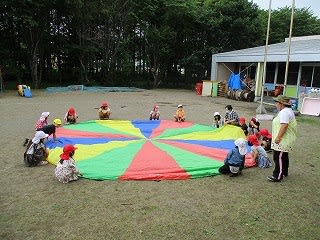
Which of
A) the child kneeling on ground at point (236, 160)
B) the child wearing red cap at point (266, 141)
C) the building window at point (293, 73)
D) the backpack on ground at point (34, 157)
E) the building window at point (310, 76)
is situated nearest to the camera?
the child kneeling on ground at point (236, 160)

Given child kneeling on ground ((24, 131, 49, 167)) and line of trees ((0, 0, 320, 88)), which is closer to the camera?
child kneeling on ground ((24, 131, 49, 167))

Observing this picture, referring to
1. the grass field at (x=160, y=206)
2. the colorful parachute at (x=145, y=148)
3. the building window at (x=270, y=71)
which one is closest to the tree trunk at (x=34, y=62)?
the colorful parachute at (x=145, y=148)

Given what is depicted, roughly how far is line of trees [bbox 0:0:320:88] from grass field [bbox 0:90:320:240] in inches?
748

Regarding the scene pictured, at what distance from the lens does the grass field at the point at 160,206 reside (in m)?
3.92

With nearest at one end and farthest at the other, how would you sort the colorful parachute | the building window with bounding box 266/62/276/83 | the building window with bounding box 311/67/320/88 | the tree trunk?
the colorful parachute
the building window with bounding box 311/67/320/88
the building window with bounding box 266/62/276/83
the tree trunk

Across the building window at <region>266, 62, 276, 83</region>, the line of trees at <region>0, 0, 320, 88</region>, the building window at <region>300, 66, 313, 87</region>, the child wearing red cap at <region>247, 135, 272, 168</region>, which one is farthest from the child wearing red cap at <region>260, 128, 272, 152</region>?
the line of trees at <region>0, 0, 320, 88</region>

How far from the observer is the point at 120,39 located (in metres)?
25.5

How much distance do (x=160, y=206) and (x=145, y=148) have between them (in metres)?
2.85

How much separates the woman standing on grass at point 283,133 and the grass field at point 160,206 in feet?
1.21

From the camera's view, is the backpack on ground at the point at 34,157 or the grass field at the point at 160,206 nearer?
the grass field at the point at 160,206

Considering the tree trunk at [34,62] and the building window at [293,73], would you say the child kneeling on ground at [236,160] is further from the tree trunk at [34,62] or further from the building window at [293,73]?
the tree trunk at [34,62]

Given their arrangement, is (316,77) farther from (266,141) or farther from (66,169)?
(66,169)

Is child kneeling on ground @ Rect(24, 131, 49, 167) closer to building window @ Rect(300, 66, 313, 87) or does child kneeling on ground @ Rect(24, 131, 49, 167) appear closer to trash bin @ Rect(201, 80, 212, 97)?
building window @ Rect(300, 66, 313, 87)

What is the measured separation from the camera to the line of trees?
77.2 ft
